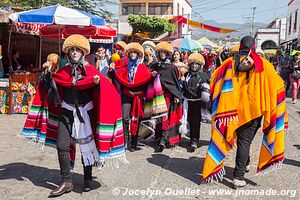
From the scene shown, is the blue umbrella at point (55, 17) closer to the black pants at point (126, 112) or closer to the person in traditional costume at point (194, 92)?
the black pants at point (126, 112)

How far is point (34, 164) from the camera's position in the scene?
18.7 feet

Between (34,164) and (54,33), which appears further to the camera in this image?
(54,33)

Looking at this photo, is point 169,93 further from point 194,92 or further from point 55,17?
point 55,17

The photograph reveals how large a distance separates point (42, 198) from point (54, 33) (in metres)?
8.05

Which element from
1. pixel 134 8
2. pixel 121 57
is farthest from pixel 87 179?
pixel 134 8

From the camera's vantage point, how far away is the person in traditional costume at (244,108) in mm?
4648

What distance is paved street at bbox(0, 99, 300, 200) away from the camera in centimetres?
461

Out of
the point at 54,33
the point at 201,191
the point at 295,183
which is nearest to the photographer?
the point at 201,191

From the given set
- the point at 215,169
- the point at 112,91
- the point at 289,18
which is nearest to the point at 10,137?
the point at 112,91

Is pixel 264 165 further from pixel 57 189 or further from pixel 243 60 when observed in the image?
pixel 57 189

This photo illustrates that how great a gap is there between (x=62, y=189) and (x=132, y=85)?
8.27 ft

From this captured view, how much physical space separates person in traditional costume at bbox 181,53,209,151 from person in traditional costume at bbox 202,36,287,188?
1.87 m

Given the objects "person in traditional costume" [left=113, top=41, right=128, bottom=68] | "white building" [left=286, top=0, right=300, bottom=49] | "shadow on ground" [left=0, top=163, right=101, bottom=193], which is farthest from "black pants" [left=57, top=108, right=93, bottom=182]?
"white building" [left=286, top=0, right=300, bottom=49]

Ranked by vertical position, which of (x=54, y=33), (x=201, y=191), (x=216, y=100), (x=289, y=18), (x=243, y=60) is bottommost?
(x=201, y=191)
